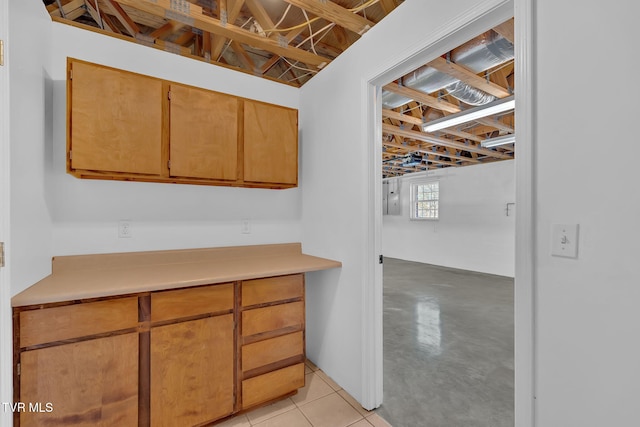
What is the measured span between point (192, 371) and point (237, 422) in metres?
0.50

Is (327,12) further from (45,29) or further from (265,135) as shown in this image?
(45,29)

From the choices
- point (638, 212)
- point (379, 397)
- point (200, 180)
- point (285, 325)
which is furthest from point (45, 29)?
point (379, 397)

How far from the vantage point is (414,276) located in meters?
5.95

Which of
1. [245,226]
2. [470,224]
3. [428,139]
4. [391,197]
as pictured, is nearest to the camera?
[245,226]

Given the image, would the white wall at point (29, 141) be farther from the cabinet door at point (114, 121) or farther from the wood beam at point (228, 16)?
the wood beam at point (228, 16)

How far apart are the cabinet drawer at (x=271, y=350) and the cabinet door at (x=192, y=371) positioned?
0.10 m

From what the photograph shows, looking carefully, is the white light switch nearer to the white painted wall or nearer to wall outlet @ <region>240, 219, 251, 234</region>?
the white painted wall

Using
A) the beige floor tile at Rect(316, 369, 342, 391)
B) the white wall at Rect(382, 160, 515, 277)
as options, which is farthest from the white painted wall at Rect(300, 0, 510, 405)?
the white wall at Rect(382, 160, 515, 277)

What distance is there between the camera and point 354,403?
1898mm

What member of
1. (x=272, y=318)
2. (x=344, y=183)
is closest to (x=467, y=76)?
(x=344, y=183)

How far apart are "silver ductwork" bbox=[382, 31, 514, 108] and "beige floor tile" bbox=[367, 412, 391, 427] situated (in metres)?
2.59

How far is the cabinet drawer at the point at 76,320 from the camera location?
1206 mm

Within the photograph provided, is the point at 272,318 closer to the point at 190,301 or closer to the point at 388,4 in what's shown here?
the point at 190,301

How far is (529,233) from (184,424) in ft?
6.45
